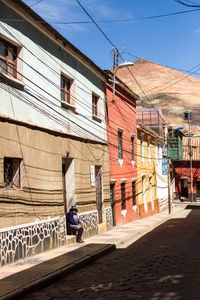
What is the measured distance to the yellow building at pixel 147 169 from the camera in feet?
89.5

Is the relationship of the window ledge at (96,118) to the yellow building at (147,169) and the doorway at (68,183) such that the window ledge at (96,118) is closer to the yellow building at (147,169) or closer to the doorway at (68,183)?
the doorway at (68,183)

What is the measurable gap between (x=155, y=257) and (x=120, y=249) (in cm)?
286

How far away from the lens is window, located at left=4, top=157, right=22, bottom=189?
10538mm

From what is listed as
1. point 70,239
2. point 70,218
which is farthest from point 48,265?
point 70,218

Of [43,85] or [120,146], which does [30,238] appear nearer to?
[43,85]

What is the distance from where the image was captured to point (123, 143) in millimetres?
22672

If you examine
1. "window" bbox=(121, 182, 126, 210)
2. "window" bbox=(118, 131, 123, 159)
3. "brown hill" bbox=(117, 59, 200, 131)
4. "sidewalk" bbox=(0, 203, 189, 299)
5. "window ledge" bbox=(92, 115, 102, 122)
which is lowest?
"sidewalk" bbox=(0, 203, 189, 299)

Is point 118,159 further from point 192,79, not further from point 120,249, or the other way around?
point 192,79

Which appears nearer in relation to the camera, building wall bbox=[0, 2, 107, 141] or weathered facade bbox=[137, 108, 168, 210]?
building wall bbox=[0, 2, 107, 141]

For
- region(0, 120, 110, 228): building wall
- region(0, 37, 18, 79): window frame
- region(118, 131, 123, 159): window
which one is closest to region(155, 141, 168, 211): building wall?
region(118, 131, 123, 159): window

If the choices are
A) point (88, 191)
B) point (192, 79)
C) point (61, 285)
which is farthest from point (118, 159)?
point (192, 79)

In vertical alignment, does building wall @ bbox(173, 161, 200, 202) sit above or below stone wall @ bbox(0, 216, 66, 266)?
above

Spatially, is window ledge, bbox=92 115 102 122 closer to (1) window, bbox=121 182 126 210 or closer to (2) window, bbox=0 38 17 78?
(1) window, bbox=121 182 126 210

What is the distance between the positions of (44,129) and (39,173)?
1.43 meters
